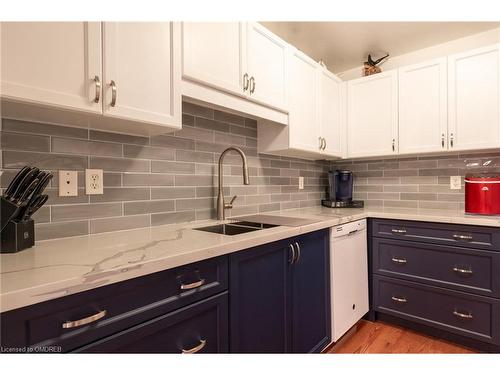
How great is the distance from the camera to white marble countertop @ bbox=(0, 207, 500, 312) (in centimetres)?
66

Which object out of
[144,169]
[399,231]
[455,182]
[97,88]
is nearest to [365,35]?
[455,182]

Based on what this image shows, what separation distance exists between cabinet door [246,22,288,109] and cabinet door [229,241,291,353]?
0.93m

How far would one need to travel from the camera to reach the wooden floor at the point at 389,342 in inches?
73.0

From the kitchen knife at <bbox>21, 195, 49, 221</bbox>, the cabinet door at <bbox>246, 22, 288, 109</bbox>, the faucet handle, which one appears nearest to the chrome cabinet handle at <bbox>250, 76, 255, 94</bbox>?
the cabinet door at <bbox>246, 22, 288, 109</bbox>

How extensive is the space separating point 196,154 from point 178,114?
1.57 feet

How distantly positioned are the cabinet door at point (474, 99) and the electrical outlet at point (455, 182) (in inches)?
14.0

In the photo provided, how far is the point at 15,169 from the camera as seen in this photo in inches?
43.0

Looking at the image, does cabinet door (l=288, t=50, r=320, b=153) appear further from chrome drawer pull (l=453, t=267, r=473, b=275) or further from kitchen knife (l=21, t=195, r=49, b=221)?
kitchen knife (l=21, t=195, r=49, b=221)

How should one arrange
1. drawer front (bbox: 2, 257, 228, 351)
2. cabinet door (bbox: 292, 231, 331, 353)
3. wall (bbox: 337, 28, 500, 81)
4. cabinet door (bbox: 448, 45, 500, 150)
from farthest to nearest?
1. wall (bbox: 337, 28, 500, 81)
2. cabinet door (bbox: 448, 45, 500, 150)
3. cabinet door (bbox: 292, 231, 331, 353)
4. drawer front (bbox: 2, 257, 228, 351)

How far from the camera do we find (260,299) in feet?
4.16

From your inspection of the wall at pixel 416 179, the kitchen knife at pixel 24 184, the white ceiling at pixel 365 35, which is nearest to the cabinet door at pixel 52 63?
the kitchen knife at pixel 24 184

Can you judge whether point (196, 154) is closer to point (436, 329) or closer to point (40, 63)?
point (40, 63)

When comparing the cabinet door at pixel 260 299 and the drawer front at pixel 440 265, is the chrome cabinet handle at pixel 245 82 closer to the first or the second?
the cabinet door at pixel 260 299

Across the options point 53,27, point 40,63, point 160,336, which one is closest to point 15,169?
point 40,63
